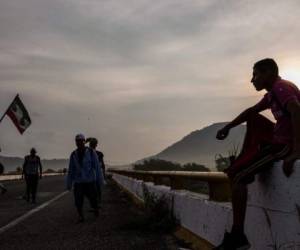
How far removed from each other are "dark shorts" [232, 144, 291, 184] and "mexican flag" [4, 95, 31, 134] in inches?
1133

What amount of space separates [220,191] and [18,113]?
90.3ft

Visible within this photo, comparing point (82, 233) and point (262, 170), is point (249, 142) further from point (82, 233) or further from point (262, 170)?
point (82, 233)

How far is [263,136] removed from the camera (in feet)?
18.4

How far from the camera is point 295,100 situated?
5117 mm

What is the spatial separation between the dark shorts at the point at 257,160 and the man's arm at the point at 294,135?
15 cm

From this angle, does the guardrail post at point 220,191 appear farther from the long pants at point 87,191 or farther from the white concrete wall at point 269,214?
the long pants at point 87,191

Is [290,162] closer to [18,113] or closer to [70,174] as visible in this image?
[70,174]

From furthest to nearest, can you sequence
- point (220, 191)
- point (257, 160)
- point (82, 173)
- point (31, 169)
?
1. point (31, 169)
2. point (82, 173)
3. point (220, 191)
4. point (257, 160)

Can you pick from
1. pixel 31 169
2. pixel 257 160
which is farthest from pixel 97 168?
pixel 257 160

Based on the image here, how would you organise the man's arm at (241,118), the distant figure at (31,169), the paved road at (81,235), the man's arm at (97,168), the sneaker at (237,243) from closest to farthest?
the sneaker at (237,243) → the man's arm at (241,118) → the paved road at (81,235) → the man's arm at (97,168) → the distant figure at (31,169)

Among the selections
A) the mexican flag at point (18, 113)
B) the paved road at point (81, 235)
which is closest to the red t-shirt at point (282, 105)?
the paved road at point (81, 235)

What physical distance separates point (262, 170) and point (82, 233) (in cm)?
616

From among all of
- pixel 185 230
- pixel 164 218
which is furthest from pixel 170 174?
pixel 185 230

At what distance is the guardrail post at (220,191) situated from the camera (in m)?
7.55
